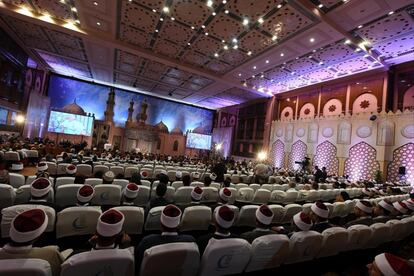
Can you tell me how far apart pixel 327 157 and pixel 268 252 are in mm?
14872

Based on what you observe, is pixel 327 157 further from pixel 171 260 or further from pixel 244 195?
pixel 171 260

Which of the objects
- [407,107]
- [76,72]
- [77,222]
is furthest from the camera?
[76,72]

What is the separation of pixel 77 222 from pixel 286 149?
1763cm

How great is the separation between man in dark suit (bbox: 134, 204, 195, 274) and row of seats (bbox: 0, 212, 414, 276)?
33 centimetres

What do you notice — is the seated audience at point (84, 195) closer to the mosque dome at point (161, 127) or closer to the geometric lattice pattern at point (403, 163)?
the geometric lattice pattern at point (403, 163)

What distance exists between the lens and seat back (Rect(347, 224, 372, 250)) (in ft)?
9.92

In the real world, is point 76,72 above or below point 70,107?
above

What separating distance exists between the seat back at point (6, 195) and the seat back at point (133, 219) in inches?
78.2

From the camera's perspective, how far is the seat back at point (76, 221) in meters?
2.64

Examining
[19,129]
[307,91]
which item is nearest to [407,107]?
[307,91]

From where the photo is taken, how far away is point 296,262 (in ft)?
9.02

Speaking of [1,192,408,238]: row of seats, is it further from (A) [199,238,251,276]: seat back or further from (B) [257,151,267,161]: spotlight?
(B) [257,151,267,161]: spotlight

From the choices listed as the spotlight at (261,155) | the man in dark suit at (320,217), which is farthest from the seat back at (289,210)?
the spotlight at (261,155)

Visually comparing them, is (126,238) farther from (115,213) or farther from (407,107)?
(407,107)
